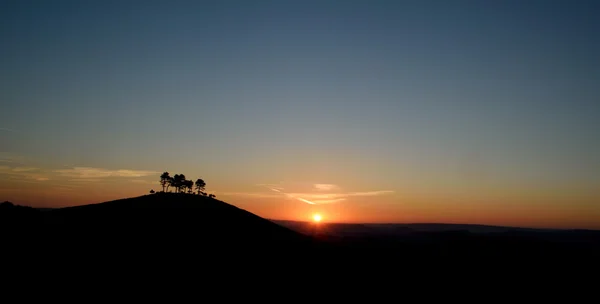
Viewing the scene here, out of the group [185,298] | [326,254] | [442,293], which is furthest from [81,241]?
[442,293]

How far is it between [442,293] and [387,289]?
16.1m

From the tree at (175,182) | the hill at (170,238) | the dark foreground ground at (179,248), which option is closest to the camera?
the dark foreground ground at (179,248)

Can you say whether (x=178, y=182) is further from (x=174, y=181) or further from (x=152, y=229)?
(x=152, y=229)

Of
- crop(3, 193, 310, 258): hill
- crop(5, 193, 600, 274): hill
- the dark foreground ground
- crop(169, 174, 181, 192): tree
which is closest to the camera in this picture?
the dark foreground ground

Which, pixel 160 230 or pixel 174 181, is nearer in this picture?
pixel 160 230

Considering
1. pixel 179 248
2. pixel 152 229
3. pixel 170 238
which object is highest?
pixel 152 229

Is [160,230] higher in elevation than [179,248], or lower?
higher

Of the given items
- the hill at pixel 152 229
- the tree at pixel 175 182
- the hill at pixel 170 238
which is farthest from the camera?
the tree at pixel 175 182

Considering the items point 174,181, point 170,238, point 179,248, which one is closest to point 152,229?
point 170,238

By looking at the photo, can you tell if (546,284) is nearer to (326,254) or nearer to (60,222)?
(326,254)

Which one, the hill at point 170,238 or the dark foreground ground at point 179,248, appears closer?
the dark foreground ground at point 179,248

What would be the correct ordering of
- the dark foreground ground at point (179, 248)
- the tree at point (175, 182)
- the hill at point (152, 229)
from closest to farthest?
the dark foreground ground at point (179, 248) < the hill at point (152, 229) < the tree at point (175, 182)

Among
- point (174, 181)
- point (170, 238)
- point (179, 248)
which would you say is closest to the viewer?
point (179, 248)

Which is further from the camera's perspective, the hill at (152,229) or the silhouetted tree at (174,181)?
the silhouetted tree at (174,181)
